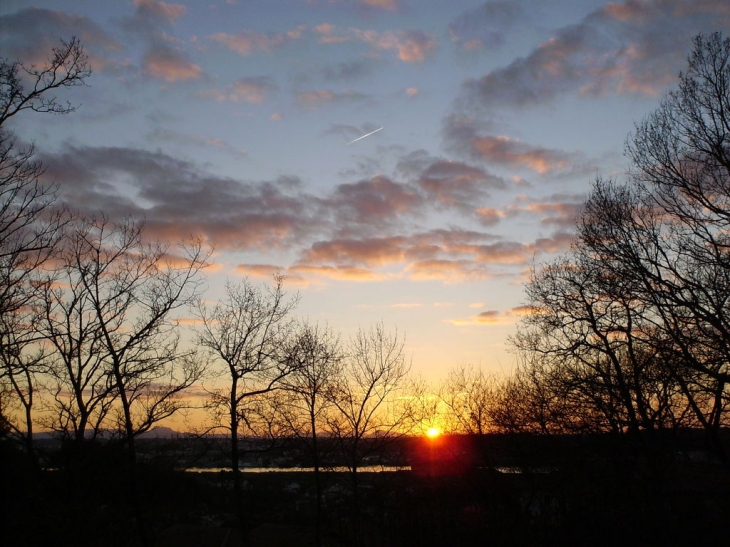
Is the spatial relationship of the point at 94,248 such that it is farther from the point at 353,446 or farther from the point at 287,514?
the point at 287,514

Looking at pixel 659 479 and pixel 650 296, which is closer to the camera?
pixel 650 296

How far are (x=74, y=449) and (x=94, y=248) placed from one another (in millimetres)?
7726

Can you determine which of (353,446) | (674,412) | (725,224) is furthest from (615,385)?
(353,446)

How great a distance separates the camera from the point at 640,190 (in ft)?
54.9

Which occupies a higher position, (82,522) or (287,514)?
(82,522)

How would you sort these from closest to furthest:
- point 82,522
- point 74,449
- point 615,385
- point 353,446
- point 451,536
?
point 82,522
point 74,449
point 615,385
point 451,536
point 353,446

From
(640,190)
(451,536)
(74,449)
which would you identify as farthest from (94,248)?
(640,190)

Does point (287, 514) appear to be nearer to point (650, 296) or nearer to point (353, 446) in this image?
point (353, 446)

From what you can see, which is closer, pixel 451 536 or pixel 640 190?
pixel 640 190

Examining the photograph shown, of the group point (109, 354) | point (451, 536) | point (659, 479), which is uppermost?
point (109, 354)

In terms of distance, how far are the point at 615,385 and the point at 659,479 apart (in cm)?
368

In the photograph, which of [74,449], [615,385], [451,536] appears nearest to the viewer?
[74,449]

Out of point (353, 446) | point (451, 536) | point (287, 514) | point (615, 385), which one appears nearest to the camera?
point (615, 385)

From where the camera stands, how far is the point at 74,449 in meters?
15.8
